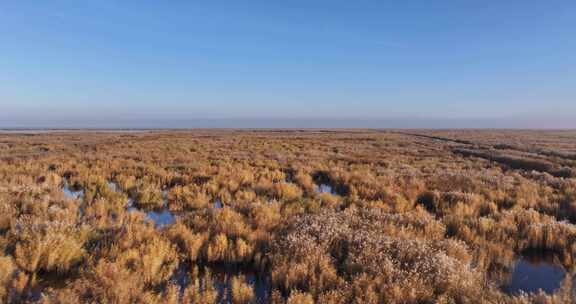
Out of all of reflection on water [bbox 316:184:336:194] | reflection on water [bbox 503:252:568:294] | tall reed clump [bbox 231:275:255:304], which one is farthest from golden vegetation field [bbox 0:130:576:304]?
reflection on water [bbox 316:184:336:194]

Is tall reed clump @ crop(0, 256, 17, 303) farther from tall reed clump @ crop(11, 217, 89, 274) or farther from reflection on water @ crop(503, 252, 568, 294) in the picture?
reflection on water @ crop(503, 252, 568, 294)

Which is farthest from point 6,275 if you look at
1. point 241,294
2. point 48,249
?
point 241,294

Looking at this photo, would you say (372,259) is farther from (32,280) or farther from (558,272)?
(32,280)

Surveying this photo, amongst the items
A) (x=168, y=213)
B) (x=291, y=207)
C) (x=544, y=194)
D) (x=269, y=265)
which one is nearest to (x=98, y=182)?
(x=168, y=213)

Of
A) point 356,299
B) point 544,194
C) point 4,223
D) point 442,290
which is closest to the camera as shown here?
point 356,299

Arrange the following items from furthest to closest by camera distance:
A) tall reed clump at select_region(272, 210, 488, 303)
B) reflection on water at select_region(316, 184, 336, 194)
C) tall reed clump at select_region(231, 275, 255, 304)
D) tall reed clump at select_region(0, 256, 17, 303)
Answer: reflection on water at select_region(316, 184, 336, 194)
tall reed clump at select_region(272, 210, 488, 303)
tall reed clump at select_region(231, 275, 255, 304)
tall reed clump at select_region(0, 256, 17, 303)

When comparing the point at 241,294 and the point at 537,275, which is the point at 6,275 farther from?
the point at 537,275
